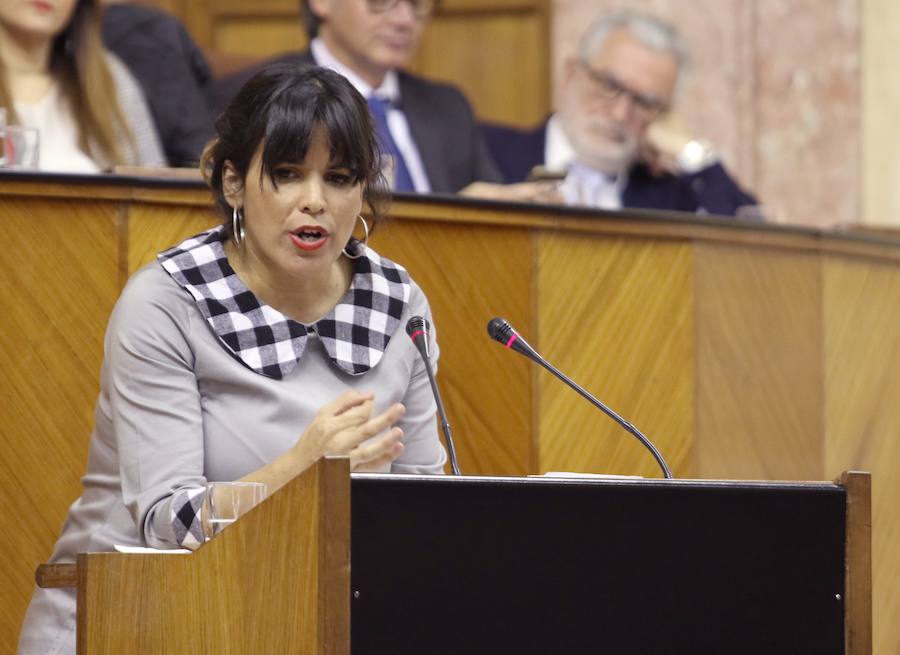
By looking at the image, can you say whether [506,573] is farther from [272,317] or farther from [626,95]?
[626,95]

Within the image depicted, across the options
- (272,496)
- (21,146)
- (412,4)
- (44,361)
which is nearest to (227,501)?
(272,496)

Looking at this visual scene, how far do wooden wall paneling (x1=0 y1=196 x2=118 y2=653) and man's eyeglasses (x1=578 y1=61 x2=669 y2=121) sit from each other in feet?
8.12

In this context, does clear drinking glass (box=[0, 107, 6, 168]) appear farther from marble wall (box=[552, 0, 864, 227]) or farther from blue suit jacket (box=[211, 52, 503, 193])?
marble wall (box=[552, 0, 864, 227])

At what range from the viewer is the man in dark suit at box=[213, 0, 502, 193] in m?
4.39

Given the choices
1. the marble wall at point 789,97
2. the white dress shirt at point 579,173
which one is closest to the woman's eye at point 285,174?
the white dress shirt at point 579,173

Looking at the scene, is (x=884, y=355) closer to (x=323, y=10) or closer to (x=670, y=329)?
(x=670, y=329)

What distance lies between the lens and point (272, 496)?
1.92m

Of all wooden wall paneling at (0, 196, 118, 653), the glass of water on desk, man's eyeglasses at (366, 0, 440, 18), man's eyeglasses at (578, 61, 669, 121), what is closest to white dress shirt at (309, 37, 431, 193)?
man's eyeglasses at (366, 0, 440, 18)

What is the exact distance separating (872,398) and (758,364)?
0.43 metres

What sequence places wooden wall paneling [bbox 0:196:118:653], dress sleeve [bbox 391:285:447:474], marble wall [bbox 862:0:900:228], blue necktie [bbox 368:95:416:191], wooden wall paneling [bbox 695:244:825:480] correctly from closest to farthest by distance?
dress sleeve [bbox 391:285:447:474] → wooden wall paneling [bbox 0:196:118:653] → wooden wall paneling [bbox 695:244:825:480] → blue necktie [bbox 368:95:416:191] → marble wall [bbox 862:0:900:228]

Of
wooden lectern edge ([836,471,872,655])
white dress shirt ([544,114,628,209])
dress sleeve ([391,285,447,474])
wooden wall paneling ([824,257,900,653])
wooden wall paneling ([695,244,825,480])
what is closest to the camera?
wooden lectern edge ([836,471,872,655])

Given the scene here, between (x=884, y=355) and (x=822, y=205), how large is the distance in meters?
2.39

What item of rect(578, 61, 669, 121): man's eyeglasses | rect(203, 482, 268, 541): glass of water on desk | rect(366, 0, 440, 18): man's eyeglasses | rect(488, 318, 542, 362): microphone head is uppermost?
rect(366, 0, 440, 18): man's eyeglasses

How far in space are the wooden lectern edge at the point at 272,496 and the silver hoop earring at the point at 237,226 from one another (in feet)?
1.96
